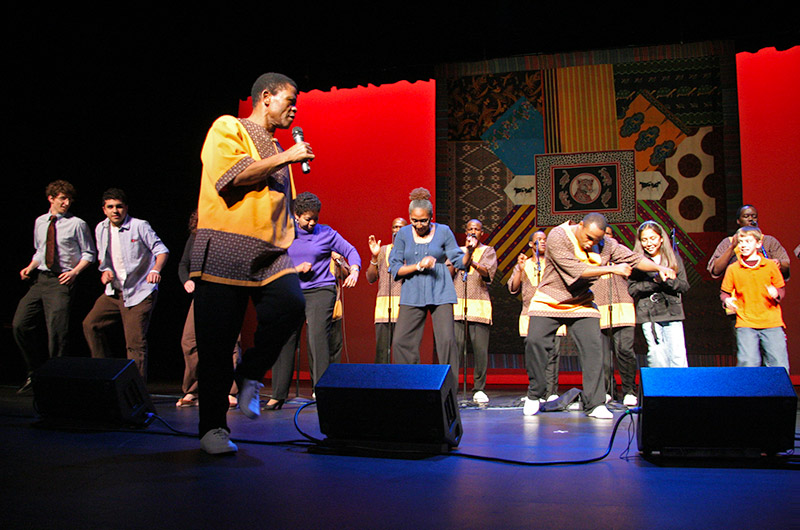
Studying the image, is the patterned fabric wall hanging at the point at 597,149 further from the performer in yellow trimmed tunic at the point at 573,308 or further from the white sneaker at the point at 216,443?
the white sneaker at the point at 216,443

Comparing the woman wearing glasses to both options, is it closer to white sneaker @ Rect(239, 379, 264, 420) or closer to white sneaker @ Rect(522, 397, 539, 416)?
white sneaker @ Rect(522, 397, 539, 416)

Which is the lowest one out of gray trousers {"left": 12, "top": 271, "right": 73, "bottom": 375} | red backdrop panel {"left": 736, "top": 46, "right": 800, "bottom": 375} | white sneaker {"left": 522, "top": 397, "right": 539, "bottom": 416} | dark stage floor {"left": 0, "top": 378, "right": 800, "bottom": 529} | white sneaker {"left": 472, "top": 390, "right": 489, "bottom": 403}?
white sneaker {"left": 472, "top": 390, "right": 489, "bottom": 403}

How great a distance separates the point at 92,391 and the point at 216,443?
1101 millimetres

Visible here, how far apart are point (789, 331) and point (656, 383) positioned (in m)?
5.72

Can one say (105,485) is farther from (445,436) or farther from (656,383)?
(656,383)

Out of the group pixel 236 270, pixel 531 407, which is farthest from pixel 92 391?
pixel 531 407

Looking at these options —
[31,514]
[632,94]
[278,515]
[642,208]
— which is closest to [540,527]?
[278,515]

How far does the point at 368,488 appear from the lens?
1.99m

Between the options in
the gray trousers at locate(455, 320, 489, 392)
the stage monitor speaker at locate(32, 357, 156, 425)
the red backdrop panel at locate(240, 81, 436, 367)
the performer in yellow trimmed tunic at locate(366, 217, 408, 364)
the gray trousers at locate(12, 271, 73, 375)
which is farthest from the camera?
the red backdrop panel at locate(240, 81, 436, 367)

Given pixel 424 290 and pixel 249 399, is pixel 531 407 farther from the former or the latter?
pixel 249 399

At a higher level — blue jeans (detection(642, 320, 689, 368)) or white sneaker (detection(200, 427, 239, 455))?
blue jeans (detection(642, 320, 689, 368))

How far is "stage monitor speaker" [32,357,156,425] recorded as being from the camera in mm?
3195

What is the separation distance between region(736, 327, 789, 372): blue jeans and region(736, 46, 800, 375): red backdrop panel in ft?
8.64

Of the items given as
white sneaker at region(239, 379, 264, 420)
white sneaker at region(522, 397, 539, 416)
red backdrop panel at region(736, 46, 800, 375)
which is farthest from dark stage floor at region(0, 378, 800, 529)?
red backdrop panel at region(736, 46, 800, 375)
